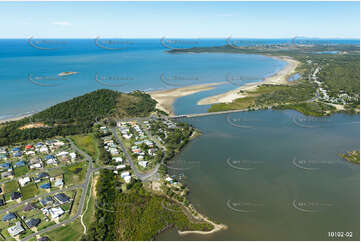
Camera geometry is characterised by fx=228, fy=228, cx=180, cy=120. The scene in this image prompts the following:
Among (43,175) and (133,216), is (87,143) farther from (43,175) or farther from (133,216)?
(133,216)

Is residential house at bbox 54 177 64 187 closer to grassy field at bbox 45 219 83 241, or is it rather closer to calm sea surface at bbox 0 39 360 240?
grassy field at bbox 45 219 83 241

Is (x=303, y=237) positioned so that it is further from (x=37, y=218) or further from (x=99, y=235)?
(x=37, y=218)

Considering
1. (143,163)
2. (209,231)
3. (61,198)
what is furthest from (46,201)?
(209,231)

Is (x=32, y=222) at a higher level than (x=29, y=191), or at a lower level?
lower

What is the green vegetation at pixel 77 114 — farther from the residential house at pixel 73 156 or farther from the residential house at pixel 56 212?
the residential house at pixel 56 212

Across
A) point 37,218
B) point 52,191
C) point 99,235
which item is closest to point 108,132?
point 52,191

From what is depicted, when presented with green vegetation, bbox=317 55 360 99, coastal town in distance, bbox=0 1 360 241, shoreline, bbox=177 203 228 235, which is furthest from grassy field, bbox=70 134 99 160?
green vegetation, bbox=317 55 360 99
